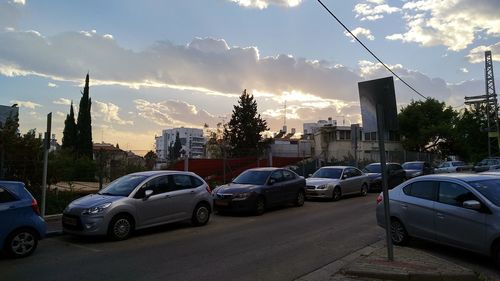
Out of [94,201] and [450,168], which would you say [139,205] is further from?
[450,168]

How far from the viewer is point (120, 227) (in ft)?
34.3

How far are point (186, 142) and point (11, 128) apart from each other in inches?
6158

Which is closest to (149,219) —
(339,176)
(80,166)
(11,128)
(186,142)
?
(11,128)

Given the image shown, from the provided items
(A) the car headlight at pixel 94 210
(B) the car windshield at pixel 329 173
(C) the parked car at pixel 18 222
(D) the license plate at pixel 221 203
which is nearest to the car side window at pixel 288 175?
(D) the license plate at pixel 221 203

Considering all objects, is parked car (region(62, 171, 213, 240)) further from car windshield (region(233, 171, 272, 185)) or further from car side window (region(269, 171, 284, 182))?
car side window (region(269, 171, 284, 182))

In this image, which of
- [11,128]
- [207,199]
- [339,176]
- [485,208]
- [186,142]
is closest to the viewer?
[485,208]

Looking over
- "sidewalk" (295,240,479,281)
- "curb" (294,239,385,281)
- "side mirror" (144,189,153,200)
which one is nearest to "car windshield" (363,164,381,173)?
"curb" (294,239,385,281)

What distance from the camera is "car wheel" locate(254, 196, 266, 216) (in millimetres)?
14821

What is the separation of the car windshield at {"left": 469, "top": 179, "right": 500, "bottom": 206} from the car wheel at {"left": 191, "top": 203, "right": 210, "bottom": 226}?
7.07 m

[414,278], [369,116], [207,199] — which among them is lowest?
[414,278]

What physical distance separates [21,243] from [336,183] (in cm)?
1348

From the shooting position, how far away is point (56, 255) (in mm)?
9016

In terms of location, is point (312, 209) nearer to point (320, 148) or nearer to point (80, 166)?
point (80, 166)

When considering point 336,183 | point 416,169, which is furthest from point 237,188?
point 416,169
